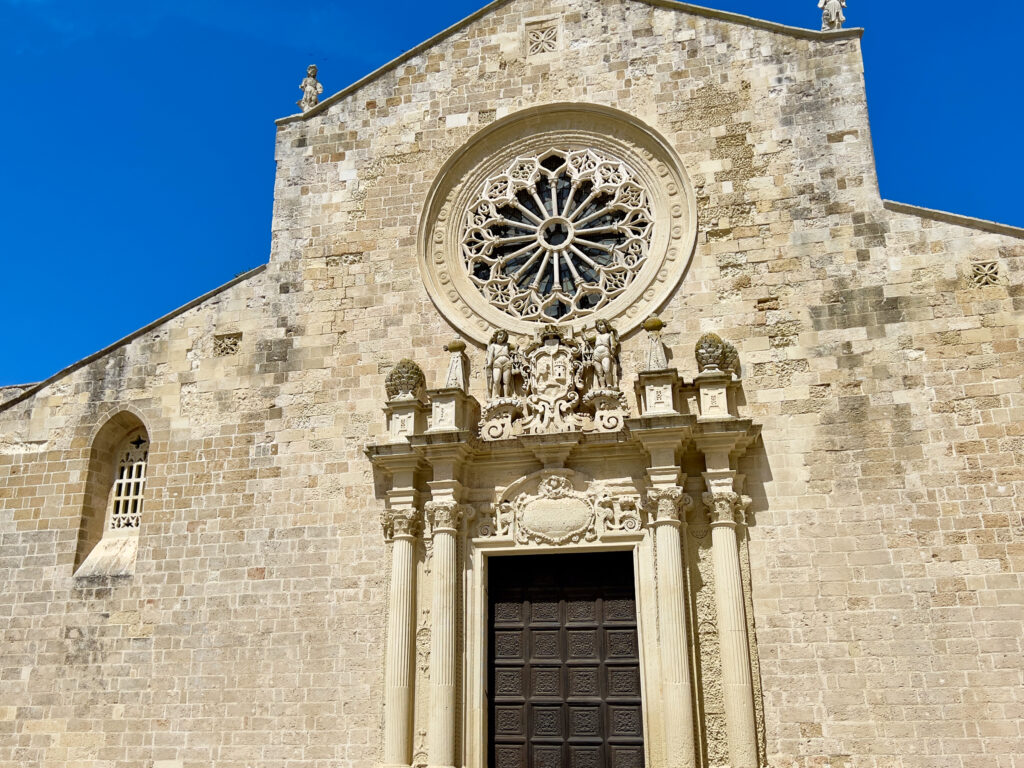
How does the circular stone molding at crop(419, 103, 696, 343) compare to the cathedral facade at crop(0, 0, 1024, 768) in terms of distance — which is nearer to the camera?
the cathedral facade at crop(0, 0, 1024, 768)

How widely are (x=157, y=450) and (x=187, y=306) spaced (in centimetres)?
186

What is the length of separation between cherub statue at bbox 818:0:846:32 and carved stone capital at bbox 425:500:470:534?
6976mm

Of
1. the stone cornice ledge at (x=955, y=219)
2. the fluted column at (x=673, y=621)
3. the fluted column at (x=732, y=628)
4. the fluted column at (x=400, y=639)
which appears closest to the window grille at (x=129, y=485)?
the fluted column at (x=400, y=639)

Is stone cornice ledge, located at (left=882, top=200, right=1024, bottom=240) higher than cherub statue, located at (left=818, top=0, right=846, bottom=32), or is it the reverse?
cherub statue, located at (left=818, top=0, right=846, bottom=32)

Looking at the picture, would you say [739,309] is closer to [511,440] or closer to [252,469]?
[511,440]

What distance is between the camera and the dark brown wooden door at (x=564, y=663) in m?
9.51

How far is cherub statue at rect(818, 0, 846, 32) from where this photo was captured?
11305 millimetres

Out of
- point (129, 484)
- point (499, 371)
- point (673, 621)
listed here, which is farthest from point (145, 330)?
point (673, 621)

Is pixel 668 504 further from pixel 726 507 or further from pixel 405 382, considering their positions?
pixel 405 382

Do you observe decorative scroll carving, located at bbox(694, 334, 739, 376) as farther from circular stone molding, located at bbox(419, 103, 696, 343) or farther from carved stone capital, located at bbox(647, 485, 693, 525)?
carved stone capital, located at bbox(647, 485, 693, 525)

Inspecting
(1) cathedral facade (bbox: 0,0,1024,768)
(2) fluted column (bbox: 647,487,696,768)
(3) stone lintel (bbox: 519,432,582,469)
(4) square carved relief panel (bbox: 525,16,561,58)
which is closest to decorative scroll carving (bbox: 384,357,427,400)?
(1) cathedral facade (bbox: 0,0,1024,768)

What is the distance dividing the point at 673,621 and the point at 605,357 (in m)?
2.87

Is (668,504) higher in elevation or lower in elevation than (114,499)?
lower

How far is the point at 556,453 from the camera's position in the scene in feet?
33.5
